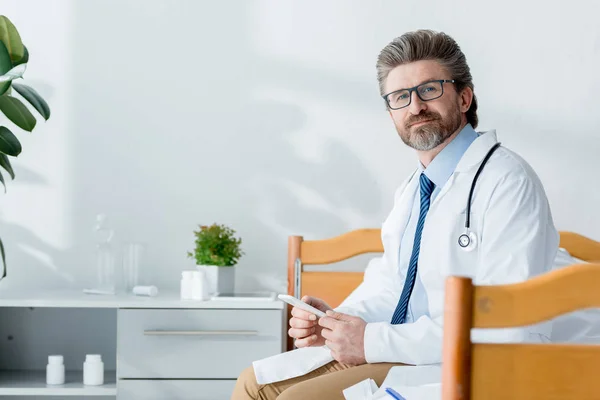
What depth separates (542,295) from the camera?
3.43 feet

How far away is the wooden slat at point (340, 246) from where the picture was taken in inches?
110

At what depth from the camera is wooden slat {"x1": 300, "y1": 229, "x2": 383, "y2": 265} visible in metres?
2.80

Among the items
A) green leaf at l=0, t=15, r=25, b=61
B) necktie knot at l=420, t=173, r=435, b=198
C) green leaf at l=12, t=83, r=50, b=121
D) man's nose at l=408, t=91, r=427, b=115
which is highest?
green leaf at l=0, t=15, r=25, b=61

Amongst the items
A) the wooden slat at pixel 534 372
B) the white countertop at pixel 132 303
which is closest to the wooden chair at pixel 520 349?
the wooden slat at pixel 534 372

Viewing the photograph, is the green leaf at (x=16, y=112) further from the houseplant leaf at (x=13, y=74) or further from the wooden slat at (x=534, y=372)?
the wooden slat at (x=534, y=372)

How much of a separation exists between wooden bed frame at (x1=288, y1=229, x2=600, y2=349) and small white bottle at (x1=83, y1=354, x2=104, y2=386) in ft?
2.31

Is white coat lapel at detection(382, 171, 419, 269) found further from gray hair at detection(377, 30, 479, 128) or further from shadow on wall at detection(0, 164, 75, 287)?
shadow on wall at detection(0, 164, 75, 287)

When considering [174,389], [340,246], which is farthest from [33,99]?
[340,246]

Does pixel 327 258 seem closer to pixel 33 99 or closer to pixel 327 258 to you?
pixel 327 258

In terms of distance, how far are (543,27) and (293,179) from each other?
1.09 m

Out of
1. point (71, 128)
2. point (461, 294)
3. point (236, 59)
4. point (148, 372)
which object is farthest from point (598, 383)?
point (71, 128)

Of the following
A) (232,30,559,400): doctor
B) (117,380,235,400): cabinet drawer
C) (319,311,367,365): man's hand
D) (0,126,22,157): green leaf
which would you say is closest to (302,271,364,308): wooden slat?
(117,380,235,400): cabinet drawer

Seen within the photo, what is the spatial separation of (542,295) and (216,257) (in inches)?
70.8

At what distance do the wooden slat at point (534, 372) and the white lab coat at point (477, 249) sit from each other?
0.48 m
